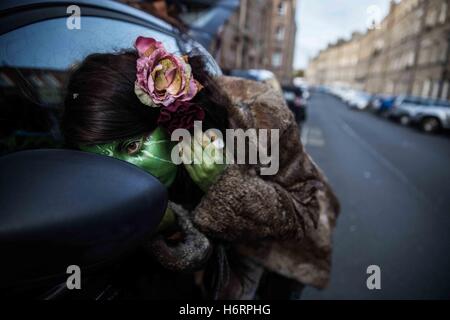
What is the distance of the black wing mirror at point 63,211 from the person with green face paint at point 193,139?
211 mm

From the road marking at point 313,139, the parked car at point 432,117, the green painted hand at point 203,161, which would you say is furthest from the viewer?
the parked car at point 432,117

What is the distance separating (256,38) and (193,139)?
29.2 m

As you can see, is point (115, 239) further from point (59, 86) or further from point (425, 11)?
point (425, 11)

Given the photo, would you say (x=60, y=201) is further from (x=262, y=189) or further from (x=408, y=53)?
(x=408, y=53)

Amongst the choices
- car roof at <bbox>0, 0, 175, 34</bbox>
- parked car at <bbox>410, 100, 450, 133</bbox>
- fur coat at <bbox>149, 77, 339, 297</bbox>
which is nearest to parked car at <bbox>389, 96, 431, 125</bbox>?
parked car at <bbox>410, 100, 450, 133</bbox>

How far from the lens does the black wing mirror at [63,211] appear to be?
0.48 m

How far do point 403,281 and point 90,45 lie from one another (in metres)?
3.07

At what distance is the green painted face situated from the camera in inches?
34.6

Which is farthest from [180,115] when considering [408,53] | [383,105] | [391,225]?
[408,53]

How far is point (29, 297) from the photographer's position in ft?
2.43

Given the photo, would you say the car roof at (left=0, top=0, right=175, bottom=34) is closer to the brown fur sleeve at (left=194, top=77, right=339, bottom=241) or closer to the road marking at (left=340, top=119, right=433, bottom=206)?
the brown fur sleeve at (left=194, top=77, right=339, bottom=241)

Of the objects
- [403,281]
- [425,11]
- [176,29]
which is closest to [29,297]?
[176,29]

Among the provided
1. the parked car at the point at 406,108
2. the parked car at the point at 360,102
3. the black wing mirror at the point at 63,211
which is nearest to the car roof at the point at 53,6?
the black wing mirror at the point at 63,211

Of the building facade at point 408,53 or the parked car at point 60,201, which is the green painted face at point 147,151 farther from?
the building facade at point 408,53
